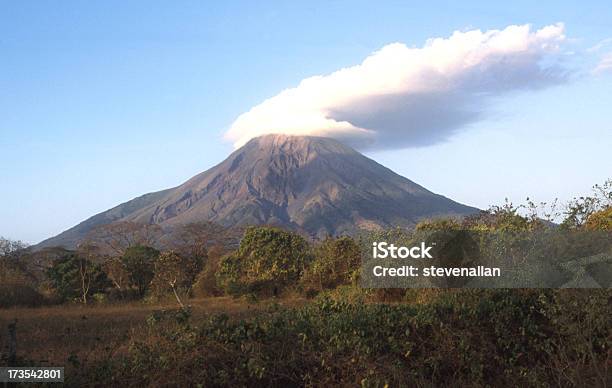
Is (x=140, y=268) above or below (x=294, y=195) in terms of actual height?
below

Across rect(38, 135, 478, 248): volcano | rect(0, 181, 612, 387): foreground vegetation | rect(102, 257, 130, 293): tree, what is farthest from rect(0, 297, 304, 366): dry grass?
rect(38, 135, 478, 248): volcano

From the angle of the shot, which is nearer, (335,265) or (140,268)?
(335,265)

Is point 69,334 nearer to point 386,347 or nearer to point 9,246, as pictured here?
point 386,347

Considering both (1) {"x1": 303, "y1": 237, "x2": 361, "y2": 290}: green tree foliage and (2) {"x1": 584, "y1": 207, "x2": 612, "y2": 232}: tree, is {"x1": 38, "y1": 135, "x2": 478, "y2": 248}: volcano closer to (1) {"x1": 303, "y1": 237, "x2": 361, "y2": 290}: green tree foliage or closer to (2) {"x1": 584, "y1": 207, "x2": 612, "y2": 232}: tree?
(1) {"x1": 303, "y1": 237, "x2": 361, "y2": 290}: green tree foliage

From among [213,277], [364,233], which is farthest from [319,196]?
[364,233]

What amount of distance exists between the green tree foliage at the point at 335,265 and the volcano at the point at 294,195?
345ft

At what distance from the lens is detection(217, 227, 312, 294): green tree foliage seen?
24031 millimetres

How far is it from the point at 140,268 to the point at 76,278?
142 inches

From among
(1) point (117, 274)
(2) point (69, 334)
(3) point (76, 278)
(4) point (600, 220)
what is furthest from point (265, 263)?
(4) point (600, 220)

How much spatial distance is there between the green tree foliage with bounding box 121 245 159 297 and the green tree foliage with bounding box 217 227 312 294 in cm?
492

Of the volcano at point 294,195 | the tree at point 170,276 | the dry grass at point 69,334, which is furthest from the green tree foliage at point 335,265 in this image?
the volcano at point 294,195

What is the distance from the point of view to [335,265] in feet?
72.2

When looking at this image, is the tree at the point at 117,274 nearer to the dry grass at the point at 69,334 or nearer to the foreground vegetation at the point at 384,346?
the dry grass at the point at 69,334

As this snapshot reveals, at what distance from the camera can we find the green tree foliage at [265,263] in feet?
78.8
